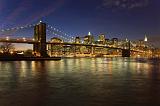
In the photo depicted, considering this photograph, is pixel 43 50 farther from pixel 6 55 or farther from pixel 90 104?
pixel 90 104

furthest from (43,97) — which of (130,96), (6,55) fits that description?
(6,55)

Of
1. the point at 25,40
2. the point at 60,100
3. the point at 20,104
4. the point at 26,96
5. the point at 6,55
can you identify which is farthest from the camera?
the point at 6,55

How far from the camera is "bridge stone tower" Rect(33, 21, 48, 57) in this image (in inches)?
3063

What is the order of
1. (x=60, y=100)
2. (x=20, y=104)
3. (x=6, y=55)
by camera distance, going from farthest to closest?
(x=6, y=55)
(x=60, y=100)
(x=20, y=104)

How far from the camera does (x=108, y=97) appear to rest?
1378 centimetres

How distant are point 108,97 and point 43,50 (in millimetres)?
64198

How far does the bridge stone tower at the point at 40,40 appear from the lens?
77.8 meters

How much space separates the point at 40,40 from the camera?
79000 millimetres

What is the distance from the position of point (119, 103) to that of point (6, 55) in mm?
72953

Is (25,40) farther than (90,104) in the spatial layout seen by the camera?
Yes

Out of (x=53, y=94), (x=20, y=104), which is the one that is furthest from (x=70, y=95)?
(x=20, y=104)

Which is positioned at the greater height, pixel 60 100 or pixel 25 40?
pixel 25 40

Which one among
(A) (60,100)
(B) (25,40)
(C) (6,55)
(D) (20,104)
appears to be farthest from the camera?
(C) (6,55)

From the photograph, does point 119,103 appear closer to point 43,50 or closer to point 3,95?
point 3,95
